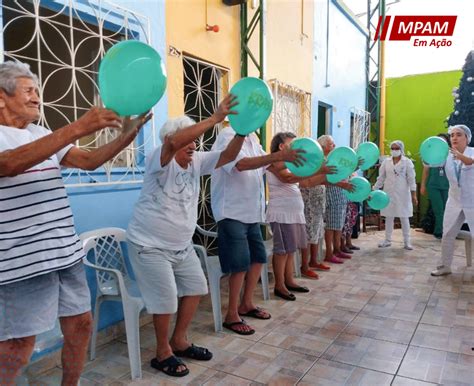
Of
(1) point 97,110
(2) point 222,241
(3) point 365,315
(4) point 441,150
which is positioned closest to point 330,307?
(3) point 365,315

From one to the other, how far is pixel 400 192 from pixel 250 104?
379cm

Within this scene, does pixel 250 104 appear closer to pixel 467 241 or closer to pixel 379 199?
pixel 379 199

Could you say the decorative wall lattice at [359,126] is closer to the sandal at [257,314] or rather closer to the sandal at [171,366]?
the sandal at [257,314]

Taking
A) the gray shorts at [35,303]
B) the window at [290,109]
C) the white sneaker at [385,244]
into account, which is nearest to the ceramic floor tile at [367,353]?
the gray shorts at [35,303]

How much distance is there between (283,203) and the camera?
3.04 meters

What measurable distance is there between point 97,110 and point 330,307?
246 centimetres

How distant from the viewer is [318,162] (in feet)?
7.81

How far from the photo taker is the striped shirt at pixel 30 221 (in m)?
1.25

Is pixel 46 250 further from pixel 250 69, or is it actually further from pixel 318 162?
pixel 250 69

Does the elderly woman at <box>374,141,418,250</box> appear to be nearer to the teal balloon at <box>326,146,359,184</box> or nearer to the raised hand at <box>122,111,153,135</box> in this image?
the teal balloon at <box>326,146,359,184</box>

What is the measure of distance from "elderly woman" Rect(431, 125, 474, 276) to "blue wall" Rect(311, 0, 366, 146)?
222cm

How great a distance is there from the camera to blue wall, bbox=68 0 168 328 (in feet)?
7.42

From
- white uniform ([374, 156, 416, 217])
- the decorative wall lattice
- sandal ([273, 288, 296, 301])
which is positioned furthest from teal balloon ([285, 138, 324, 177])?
the decorative wall lattice

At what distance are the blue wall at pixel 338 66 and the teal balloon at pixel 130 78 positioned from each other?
4.34 metres
